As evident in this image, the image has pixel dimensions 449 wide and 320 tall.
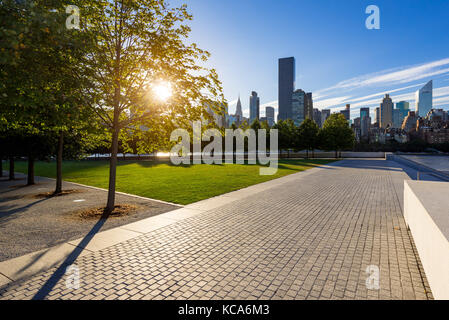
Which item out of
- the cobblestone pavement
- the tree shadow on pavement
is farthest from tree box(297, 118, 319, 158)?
the tree shadow on pavement

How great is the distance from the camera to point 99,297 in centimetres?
400

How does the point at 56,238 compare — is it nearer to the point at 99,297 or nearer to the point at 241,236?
the point at 99,297

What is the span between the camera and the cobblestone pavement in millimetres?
4145

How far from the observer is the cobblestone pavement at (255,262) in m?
4.14

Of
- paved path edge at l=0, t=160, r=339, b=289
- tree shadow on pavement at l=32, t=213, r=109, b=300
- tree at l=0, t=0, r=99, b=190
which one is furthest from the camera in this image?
tree at l=0, t=0, r=99, b=190

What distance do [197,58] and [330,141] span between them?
46.1 m
